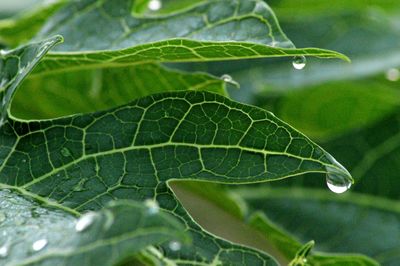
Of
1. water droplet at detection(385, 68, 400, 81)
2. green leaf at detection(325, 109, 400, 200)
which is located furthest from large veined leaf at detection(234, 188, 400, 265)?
water droplet at detection(385, 68, 400, 81)

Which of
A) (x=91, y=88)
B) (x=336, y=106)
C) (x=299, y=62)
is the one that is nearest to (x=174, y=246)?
(x=299, y=62)

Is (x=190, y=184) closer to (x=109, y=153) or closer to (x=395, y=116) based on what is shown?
(x=395, y=116)

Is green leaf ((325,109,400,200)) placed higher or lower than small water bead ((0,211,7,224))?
higher

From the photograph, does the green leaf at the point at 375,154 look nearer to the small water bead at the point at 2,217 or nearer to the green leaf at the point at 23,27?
the green leaf at the point at 23,27

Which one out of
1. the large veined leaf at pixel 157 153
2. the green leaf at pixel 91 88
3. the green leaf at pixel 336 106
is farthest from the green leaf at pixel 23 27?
the green leaf at pixel 336 106

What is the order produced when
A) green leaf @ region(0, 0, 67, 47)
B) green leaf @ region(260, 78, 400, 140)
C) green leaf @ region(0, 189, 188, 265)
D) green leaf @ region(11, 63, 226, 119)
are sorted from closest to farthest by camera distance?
green leaf @ region(0, 189, 188, 265) → green leaf @ region(11, 63, 226, 119) → green leaf @ region(0, 0, 67, 47) → green leaf @ region(260, 78, 400, 140)

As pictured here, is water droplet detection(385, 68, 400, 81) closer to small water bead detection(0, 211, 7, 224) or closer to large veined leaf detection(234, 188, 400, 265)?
large veined leaf detection(234, 188, 400, 265)

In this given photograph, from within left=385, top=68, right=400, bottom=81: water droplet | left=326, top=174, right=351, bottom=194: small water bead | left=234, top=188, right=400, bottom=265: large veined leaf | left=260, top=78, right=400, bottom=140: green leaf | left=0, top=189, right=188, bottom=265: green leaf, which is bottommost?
left=0, top=189, right=188, bottom=265: green leaf

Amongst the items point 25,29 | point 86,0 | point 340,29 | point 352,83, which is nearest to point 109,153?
point 86,0
